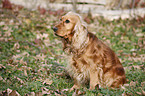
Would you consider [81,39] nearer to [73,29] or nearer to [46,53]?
[73,29]

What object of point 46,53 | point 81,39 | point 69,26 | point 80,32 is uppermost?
point 69,26

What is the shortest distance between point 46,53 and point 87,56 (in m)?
2.52

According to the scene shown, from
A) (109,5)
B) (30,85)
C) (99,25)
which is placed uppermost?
(109,5)

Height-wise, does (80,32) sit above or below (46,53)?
above

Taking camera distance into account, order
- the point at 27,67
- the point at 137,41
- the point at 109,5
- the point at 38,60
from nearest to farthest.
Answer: the point at 27,67 < the point at 38,60 < the point at 137,41 < the point at 109,5

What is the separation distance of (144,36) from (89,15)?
10.5 ft

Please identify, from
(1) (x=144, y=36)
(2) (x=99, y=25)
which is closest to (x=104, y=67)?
(1) (x=144, y=36)

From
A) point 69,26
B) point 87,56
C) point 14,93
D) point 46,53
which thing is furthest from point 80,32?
point 46,53

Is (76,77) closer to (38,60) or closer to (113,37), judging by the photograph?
(38,60)

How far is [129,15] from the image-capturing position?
29.6ft

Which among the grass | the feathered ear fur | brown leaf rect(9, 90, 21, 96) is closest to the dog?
the feathered ear fur

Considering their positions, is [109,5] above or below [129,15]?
above

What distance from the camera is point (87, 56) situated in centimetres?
332

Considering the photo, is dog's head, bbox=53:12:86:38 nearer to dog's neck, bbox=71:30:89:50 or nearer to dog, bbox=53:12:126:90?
dog, bbox=53:12:126:90
